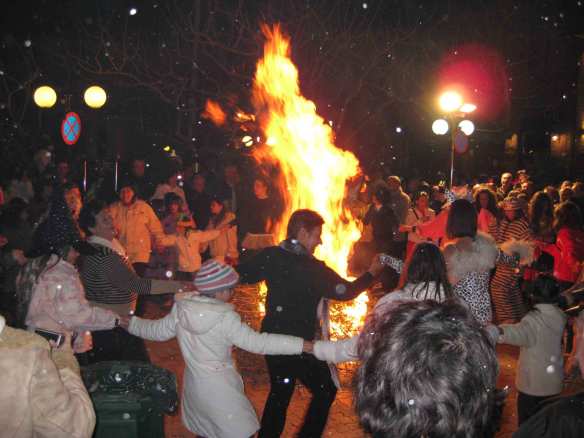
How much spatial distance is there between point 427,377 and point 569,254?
638 cm

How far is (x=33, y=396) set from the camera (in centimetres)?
237

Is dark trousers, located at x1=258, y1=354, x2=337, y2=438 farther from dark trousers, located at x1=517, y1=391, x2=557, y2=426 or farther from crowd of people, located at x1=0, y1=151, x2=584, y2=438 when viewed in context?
dark trousers, located at x1=517, y1=391, x2=557, y2=426

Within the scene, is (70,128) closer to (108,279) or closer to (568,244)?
(108,279)

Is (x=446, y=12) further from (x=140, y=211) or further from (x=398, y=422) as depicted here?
(x=398, y=422)

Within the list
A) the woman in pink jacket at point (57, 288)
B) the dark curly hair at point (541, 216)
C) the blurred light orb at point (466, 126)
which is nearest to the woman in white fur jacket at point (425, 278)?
the woman in pink jacket at point (57, 288)

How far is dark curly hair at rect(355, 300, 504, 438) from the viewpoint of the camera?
197 centimetres

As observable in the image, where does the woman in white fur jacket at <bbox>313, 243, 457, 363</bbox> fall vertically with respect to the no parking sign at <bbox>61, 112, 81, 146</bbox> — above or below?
below

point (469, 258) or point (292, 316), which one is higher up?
point (469, 258)

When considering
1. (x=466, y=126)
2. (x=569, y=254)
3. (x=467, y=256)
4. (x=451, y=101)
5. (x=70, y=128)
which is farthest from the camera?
(x=466, y=126)

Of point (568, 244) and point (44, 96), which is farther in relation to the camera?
point (44, 96)

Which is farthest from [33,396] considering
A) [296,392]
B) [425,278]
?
[296,392]

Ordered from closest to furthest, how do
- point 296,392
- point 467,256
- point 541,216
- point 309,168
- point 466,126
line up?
1. point 467,256
2. point 296,392
3. point 541,216
4. point 309,168
5. point 466,126

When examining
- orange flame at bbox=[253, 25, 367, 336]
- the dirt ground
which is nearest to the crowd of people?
the dirt ground

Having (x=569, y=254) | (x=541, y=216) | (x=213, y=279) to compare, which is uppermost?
(x=541, y=216)
